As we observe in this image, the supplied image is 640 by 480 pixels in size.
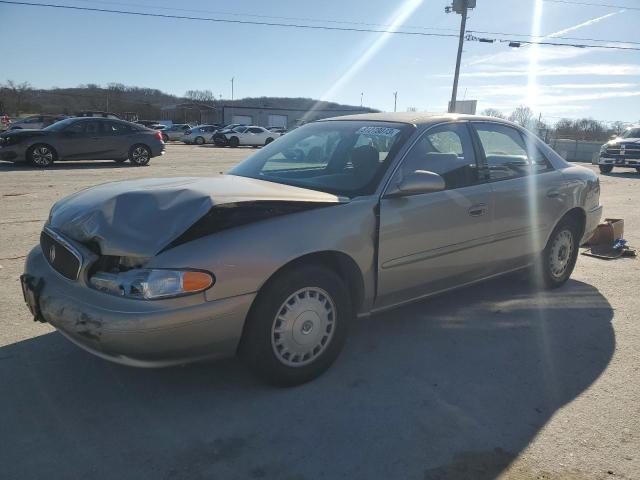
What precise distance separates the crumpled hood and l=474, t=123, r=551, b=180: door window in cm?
166

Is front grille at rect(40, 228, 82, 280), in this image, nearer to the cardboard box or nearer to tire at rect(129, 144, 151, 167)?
the cardboard box

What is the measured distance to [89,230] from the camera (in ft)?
9.07

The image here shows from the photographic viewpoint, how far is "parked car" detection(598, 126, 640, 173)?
66.4ft

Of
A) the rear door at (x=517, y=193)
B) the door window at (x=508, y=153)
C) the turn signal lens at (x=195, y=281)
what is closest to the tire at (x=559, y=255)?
the rear door at (x=517, y=193)

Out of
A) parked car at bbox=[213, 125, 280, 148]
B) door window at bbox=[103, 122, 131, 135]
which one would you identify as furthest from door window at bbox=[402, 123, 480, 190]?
parked car at bbox=[213, 125, 280, 148]

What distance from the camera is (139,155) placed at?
15.9 m

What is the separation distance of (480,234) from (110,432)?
290 centimetres

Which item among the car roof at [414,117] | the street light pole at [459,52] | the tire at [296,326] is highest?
the street light pole at [459,52]

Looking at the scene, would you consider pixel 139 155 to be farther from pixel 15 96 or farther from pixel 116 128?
pixel 15 96

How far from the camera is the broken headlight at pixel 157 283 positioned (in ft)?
8.06

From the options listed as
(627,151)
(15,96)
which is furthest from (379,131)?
(15,96)

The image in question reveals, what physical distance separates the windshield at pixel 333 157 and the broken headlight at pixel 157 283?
1.23m

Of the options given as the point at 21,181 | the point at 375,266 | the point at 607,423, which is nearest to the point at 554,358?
the point at 607,423

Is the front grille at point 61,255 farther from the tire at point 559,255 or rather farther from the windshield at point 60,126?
the windshield at point 60,126
